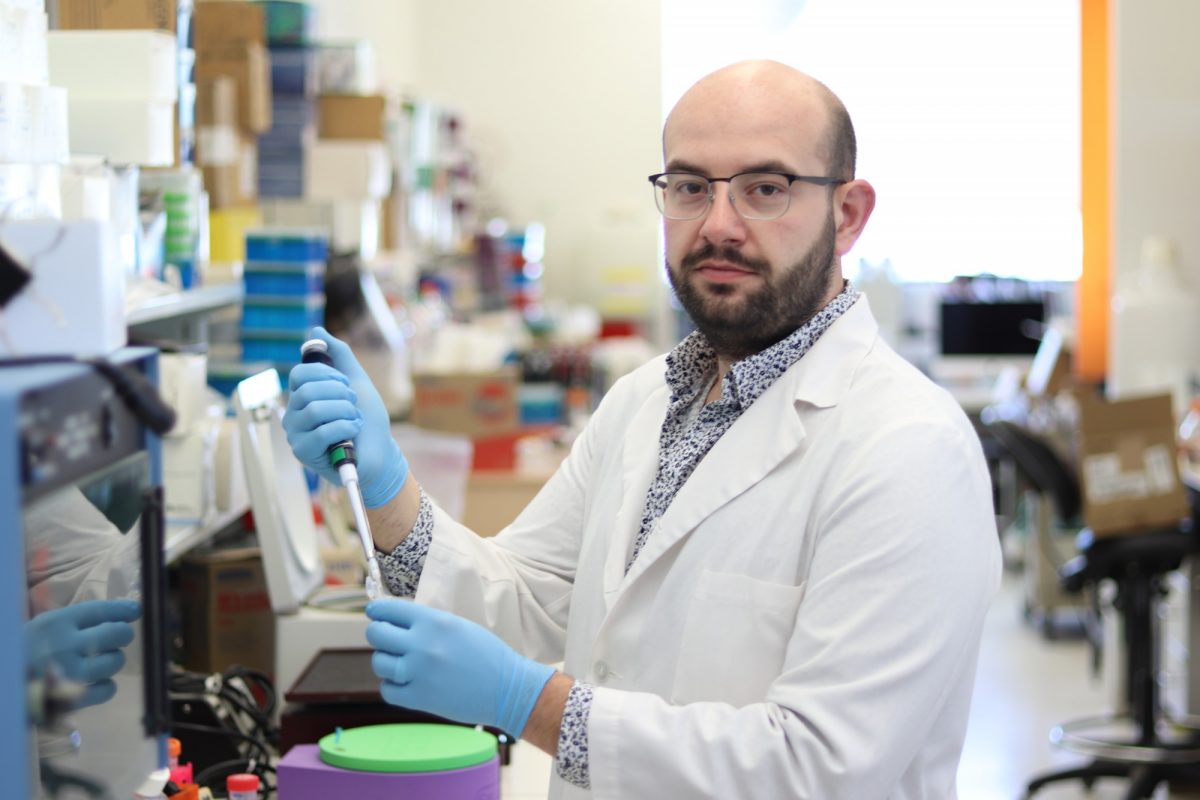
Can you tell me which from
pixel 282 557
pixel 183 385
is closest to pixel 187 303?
pixel 183 385

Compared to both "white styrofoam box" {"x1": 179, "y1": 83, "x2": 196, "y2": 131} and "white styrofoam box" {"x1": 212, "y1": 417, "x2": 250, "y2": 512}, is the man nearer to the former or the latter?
"white styrofoam box" {"x1": 212, "y1": 417, "x2": 250, "y2": 512}

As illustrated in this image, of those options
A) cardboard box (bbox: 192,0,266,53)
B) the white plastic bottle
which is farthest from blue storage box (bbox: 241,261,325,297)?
the white plastic bottle

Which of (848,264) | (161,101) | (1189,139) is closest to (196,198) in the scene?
(161,101)

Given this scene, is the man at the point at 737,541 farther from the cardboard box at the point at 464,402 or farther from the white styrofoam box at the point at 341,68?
the white styrofoam box at the point at 341,68

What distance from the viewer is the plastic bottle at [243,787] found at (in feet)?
5.53

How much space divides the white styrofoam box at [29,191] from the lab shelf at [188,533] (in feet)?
1.74

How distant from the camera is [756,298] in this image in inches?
64.0

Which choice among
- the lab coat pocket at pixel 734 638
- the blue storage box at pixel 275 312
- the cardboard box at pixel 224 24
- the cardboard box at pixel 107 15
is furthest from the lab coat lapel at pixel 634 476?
the cardboard box at pixel 224 24

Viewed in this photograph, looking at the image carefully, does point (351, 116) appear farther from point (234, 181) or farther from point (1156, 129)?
point (1156, 129)

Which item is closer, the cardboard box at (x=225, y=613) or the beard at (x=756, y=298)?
the beard at (x=756, y=298)

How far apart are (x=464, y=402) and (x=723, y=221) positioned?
278 centimetres

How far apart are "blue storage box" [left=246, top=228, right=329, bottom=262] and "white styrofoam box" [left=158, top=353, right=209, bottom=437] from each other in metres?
0.84

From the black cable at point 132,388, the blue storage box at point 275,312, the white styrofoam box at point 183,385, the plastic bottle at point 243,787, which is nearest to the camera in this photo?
the black cable at point 132,388

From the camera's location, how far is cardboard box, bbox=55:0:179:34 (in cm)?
224
